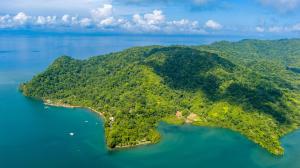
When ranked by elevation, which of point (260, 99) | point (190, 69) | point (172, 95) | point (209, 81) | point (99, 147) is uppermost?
point (190, 69)

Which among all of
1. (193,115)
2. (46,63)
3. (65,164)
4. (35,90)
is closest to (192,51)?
(193,115)

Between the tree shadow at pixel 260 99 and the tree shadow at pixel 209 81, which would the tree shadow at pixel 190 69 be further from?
the tree shadow at pixel 260 99

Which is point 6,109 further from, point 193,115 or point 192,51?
point 192,51

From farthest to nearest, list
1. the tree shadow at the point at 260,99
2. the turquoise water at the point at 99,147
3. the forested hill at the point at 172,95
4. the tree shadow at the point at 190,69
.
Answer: the tree shadow at the point at 190,69
the tree shadow at the point at 260,99
the forested hill at the point at 172,95
the turquoise water at the point at 99,147

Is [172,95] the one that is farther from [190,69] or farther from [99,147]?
[99,147]

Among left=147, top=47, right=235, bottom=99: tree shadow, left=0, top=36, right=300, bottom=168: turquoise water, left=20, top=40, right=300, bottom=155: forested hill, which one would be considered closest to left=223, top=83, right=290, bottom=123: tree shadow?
left=20, top=40, right=300, bottom=155: forested hill

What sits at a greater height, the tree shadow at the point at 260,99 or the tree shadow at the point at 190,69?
the tree shadow at the point at 190,69


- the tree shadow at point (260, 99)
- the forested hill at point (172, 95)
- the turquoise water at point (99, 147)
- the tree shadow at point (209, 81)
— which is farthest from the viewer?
the tree shadow at point (209, 81)

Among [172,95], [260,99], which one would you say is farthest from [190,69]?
[260,99]

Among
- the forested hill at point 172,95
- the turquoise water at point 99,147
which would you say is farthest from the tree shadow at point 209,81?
the turquoise water at point 99,147
